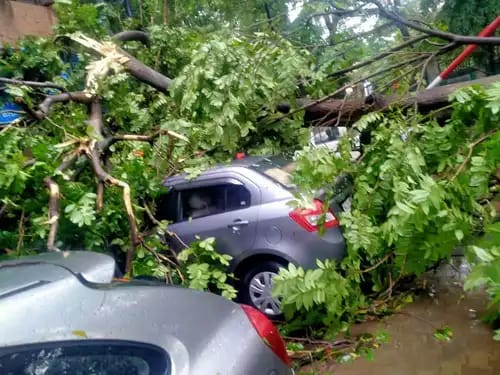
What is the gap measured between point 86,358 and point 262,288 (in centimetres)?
314

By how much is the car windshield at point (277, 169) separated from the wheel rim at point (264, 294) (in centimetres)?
86

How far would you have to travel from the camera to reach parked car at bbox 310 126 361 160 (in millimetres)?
4497

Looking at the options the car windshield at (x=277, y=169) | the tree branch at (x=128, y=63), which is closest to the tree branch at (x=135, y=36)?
the tree branch at (x=128, y=63)

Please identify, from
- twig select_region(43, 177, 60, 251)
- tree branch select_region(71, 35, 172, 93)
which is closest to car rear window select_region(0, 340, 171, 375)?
twig select_region(43, 177, 60, 251)

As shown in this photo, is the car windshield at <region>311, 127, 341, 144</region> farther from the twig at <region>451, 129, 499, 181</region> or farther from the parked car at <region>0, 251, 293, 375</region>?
the parked car at <region>0, 251, 293, 375</region>

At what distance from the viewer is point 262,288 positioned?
15.2 ft

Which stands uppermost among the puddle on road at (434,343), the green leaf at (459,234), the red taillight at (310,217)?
the green leaf at (459,234)

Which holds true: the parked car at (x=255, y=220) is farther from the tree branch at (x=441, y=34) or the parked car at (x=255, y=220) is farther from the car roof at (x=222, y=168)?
the tree branch at (x=441, y=34)

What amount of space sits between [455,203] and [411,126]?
1.21 m

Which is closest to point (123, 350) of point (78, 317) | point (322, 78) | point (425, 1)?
point (78, 317)

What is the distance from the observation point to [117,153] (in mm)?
5148

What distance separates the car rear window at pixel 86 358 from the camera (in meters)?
1.53

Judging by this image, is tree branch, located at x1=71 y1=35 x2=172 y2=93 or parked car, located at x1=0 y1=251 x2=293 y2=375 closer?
parked car, located at x1=0 y1=251 x2=293 y2=375

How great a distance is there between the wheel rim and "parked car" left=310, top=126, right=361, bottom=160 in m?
1.25
